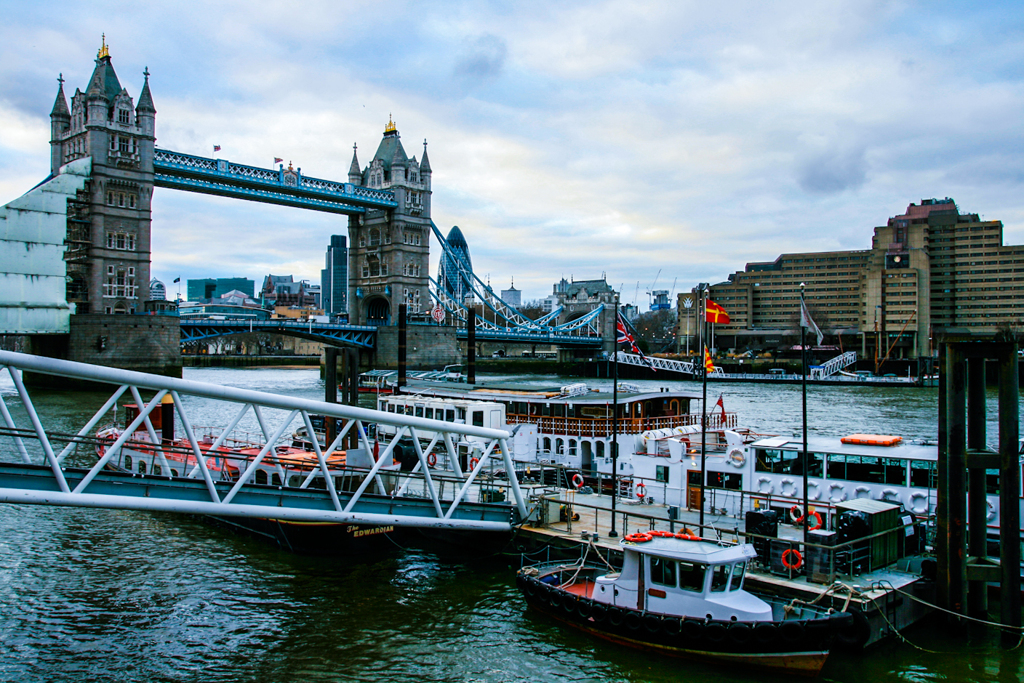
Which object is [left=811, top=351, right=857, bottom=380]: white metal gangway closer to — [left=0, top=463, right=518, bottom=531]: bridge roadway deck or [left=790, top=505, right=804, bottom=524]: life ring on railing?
[left=790, top=505, right=804, bottom=524]: life ring on railing

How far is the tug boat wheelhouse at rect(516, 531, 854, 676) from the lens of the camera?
47.2ft

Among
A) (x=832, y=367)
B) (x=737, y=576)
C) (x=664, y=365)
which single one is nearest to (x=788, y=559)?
(x=737, y=576)

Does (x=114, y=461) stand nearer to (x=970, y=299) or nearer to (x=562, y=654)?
(x=562, y=654)

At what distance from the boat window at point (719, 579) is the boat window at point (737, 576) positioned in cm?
13

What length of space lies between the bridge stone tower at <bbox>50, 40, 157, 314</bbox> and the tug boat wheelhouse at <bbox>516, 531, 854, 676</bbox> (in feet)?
252

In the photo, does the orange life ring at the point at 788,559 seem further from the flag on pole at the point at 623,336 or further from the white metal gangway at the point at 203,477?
the flag on pole at the point at 623,336

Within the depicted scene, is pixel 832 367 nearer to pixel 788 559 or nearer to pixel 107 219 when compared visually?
pixel 107 219

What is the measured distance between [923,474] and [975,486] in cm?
454

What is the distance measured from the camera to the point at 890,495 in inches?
800

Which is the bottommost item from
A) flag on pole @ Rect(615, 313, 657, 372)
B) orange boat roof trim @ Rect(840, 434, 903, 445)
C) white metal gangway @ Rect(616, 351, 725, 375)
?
orange boat roof trim @ Rect(840, 434, 903, 445)

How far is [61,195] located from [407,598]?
66.3 metres

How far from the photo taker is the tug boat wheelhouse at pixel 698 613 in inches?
566

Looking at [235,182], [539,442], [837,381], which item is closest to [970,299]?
[837,381]

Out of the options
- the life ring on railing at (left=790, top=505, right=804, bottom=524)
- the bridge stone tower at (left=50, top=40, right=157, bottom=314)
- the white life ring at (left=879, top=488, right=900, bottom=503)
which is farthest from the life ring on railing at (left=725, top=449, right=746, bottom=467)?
the bridge stone tower at (left=50, top=40, right=157, bottom=314)
